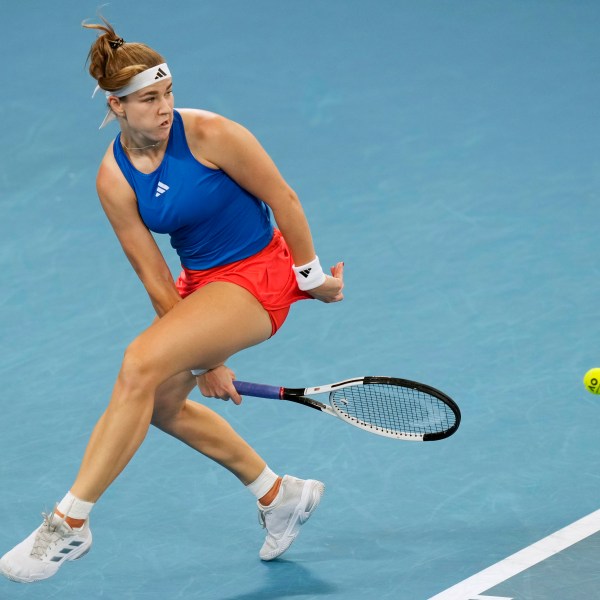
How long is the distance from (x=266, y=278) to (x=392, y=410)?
2.26 feet

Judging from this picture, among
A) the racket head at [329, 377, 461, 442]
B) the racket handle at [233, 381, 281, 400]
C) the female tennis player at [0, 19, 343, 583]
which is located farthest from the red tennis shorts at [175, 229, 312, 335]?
the racket head at [329, 377, 461, 442]

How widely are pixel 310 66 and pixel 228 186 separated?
5105 mm

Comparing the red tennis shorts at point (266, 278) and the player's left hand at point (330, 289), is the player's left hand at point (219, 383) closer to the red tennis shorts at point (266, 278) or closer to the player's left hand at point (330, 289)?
the red tennis shorts at point (266, 278)

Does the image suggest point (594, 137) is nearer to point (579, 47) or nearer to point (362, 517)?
point (579, 47)

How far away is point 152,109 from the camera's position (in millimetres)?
4453

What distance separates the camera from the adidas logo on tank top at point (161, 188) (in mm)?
4555

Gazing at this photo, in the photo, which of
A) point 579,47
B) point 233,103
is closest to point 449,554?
point 233,103

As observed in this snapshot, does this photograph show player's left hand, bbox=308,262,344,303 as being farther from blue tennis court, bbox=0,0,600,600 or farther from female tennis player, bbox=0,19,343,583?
blue tennis court, bbox=0,0,600,600

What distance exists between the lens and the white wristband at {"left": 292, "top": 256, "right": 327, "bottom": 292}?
189 inches

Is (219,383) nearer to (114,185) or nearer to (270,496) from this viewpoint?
(270,496)

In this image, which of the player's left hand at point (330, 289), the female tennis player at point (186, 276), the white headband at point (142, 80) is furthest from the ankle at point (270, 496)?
the white headband at point (142, 80)

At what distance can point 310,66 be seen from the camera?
31.4 feet

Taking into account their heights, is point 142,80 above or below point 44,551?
above

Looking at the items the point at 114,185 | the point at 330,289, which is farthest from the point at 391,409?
the point at 114,185
